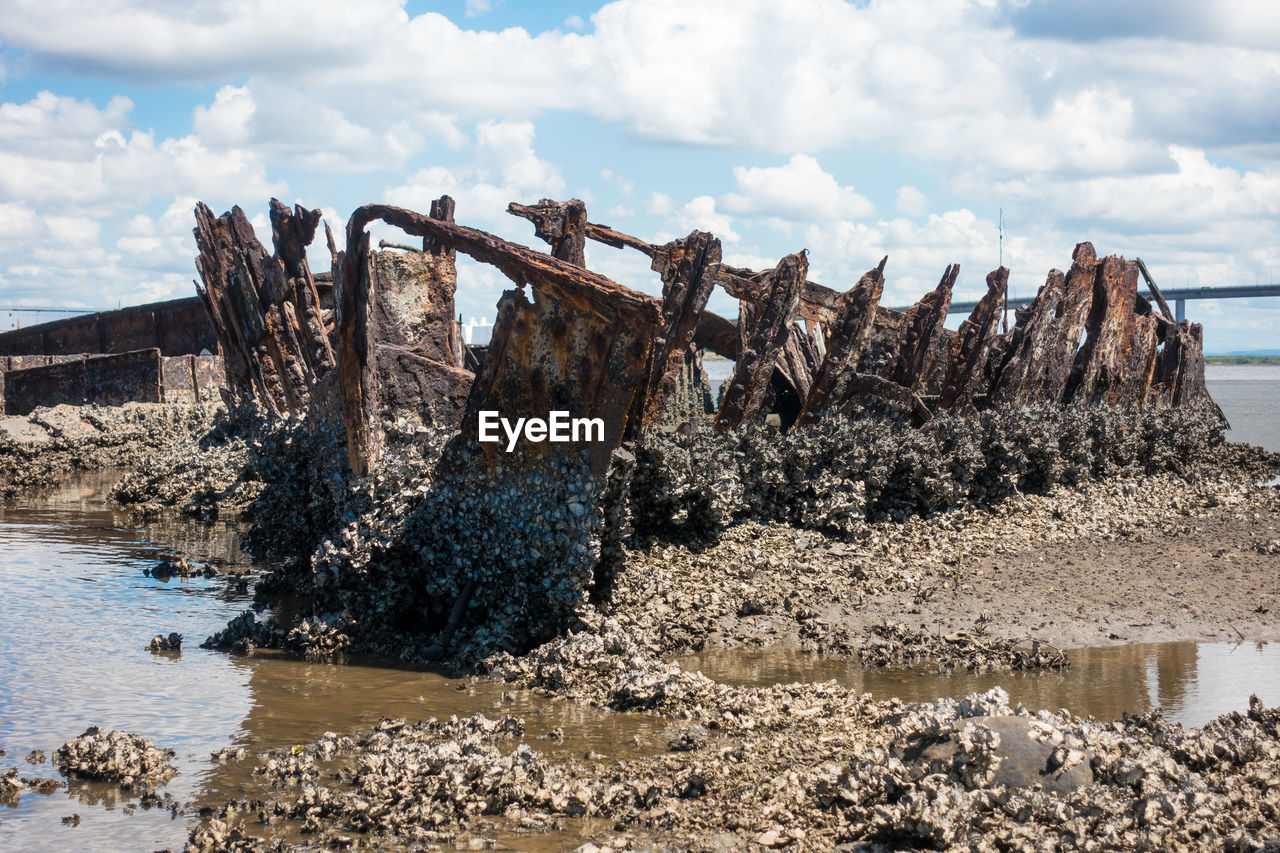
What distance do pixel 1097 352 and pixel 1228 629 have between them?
789cm

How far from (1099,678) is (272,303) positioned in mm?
8354

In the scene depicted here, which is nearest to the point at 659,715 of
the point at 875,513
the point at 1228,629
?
the point at 1228,629

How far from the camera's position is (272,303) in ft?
37.1

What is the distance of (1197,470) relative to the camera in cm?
1349

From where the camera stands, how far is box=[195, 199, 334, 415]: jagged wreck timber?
36.2 ft

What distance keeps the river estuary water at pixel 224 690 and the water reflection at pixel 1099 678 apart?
0.05 feet

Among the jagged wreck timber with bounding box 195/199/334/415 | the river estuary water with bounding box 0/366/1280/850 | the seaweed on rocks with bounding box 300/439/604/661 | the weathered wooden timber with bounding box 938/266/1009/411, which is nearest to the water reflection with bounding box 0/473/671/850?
the river estuary water with bounding box 0/366/1280/850

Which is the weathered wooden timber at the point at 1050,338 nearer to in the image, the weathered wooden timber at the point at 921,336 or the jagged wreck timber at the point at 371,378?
the weathered wooden timber at the point at 921,336

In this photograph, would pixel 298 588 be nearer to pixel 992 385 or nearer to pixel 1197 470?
pixel 992 385

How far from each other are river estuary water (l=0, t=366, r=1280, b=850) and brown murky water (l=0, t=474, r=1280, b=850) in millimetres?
11

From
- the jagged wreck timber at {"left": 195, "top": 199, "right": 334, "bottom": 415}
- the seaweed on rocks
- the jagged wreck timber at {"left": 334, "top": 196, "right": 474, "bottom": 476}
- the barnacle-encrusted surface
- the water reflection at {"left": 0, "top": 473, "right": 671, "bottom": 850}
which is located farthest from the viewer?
the barnacle-encrusted surface

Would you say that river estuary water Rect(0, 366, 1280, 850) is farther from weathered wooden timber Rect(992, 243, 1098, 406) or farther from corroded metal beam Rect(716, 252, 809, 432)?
weathered wooden timber Rect(992, 243, 1098, 406)

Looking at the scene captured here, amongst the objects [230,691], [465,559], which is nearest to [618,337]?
[465,559]

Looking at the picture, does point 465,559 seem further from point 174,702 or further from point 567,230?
point 567,230
